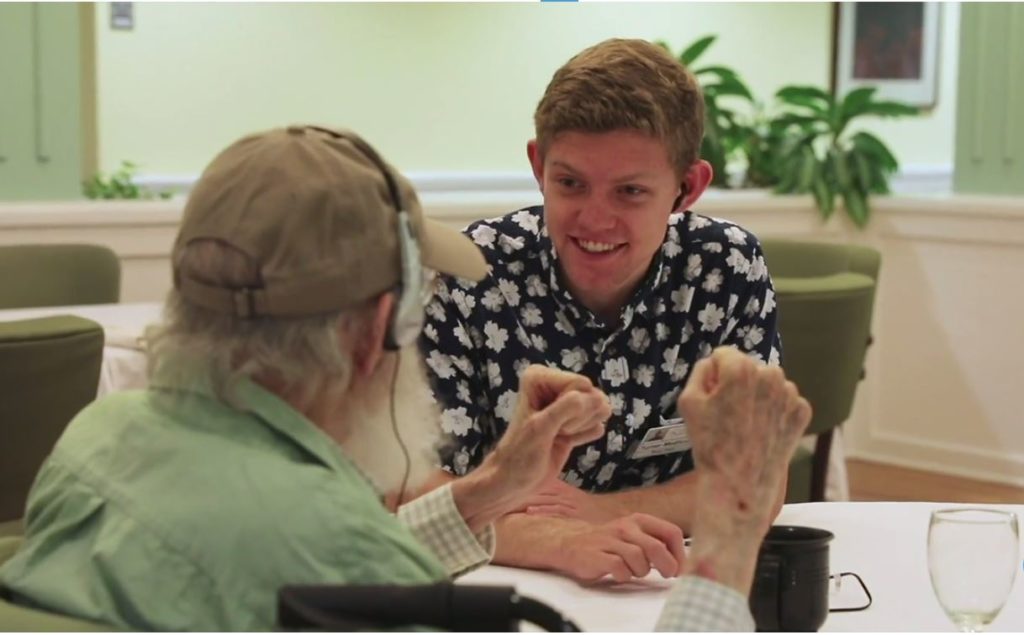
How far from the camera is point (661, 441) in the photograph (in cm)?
227

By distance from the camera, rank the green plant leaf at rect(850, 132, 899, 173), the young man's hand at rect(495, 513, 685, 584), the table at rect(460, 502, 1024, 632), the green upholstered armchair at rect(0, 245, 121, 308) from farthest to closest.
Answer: the green plant leaf at rect(850, 132, 899, 173)
the green upholstered armchair at rect(0, 245, 121, 308)
the young man's hand at rect(495, 513, 685, 584)
the table at rect(460, 502, 1024, 632)

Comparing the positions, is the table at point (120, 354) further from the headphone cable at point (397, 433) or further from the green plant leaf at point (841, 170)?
the green plant leaf at point (841, 170)

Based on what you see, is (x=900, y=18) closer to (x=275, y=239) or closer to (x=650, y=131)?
(x=650, y=131)

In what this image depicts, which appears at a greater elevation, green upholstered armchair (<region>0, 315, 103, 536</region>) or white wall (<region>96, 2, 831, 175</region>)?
white wall (<region>96, 2, 831, 175</region>)

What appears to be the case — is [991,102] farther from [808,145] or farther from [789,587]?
[789,587]

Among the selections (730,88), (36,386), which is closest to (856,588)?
(36,386)

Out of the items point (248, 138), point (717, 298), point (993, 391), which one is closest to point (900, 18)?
point (993, 391)

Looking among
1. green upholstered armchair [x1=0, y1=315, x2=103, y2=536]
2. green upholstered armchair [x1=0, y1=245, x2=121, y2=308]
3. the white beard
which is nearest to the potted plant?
green upholstered armchair [x1=0, y1=245, x2=121, y2=308]

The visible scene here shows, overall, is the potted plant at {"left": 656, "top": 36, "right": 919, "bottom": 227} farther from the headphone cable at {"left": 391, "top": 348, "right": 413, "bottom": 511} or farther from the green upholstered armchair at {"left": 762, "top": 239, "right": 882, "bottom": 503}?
the headphone cable at {"left": 391, "top": 348, "right": 413, "bottom": 511}

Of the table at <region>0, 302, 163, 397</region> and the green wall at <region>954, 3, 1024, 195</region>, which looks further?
the green wall at <region>954, 3, 1024, 195</region>

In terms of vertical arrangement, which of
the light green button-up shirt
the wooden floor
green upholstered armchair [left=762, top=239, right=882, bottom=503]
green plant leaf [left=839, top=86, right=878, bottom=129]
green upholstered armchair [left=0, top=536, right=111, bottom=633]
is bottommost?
the wooden floor

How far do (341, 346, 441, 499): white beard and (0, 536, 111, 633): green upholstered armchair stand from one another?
0.86ft

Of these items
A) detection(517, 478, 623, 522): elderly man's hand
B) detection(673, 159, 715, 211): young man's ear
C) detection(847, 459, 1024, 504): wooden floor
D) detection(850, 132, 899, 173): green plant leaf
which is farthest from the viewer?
detection(850, 132, 899, 173): green plant leaf

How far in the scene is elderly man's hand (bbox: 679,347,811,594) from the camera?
1.29m
